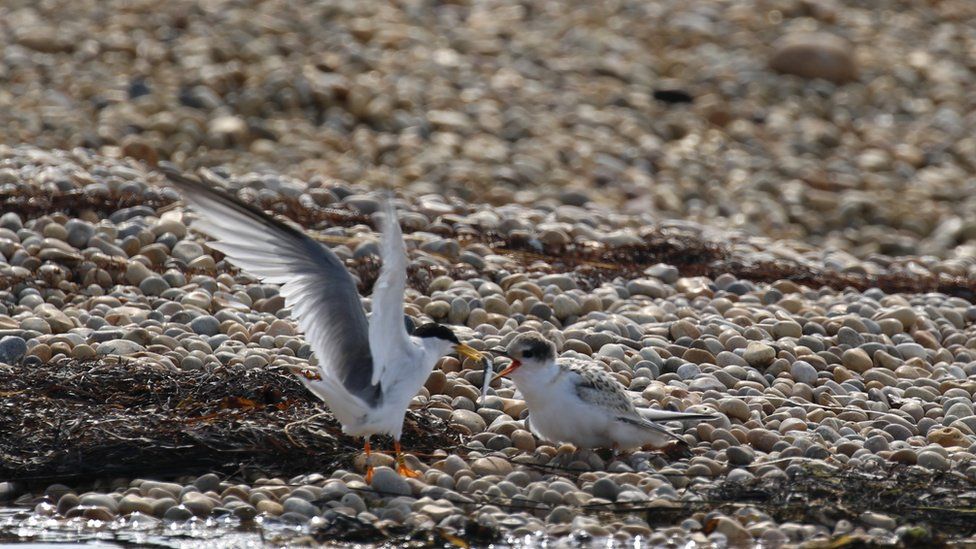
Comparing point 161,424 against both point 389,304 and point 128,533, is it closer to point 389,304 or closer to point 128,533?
point 128,533

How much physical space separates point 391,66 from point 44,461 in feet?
27.8

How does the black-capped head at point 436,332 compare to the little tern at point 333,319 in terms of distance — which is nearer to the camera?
the little tern at point 333,319

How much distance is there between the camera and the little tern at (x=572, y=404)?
589cm

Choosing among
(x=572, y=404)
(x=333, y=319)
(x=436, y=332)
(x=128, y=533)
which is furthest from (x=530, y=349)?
(x=128, y=533)

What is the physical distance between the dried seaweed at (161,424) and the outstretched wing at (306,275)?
41 centimetres

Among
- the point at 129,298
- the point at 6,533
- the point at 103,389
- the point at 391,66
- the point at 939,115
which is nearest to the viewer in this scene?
the point at 6,533

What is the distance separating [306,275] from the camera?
580cm

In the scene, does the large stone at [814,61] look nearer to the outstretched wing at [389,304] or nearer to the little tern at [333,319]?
the little tern at [333,319]

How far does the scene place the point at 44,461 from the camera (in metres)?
5.67

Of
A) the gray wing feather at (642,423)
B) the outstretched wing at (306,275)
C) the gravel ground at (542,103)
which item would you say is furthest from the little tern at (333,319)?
the gravel ground at (542,103)

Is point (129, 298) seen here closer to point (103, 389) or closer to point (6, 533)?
point (103, 389)

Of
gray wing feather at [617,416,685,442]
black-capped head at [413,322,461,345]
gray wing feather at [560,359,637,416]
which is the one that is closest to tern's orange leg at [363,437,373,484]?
black-capped head at [413,322,461,345]

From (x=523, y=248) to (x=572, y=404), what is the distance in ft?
11.4

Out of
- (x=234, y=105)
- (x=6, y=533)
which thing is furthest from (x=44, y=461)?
(x=234, y=105)
